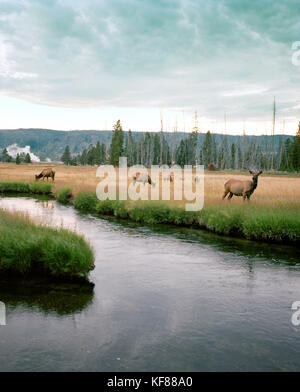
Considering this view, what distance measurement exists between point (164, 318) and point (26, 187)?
27.9m

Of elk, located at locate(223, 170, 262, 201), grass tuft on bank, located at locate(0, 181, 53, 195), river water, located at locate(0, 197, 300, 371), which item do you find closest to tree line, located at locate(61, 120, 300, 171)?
grass tuft on bank, located at locate(0, 181, 53, 195)

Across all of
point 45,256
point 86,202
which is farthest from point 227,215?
point 86,202

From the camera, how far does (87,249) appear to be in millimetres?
9164

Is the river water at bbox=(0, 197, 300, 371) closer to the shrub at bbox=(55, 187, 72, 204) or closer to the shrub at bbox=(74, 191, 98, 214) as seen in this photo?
the shrub at bbox=(74, 191, 98, 214)

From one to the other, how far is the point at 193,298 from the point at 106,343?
106 inches

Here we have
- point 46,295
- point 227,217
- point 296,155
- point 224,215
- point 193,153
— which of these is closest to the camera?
point 46,295

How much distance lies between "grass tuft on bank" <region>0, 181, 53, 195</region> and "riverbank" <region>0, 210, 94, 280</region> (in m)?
22.0

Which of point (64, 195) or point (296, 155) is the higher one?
point (296, 155)

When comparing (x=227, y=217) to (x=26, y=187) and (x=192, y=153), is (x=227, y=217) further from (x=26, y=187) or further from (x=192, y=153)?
(x=192, y=153)

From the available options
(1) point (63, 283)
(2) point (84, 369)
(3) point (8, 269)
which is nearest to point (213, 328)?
(2) point (84, 369)

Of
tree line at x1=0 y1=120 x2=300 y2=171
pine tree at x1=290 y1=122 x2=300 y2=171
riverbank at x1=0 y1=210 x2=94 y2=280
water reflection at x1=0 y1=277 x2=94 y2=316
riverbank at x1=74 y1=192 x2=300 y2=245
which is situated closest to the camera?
water reflection at x1=0 y1=277 x2=94 y2=316

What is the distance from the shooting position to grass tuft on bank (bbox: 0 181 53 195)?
31.1 meters

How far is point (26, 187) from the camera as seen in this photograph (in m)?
32.3

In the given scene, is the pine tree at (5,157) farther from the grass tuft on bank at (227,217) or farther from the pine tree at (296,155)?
the grass tuft on bank at (227,217)
